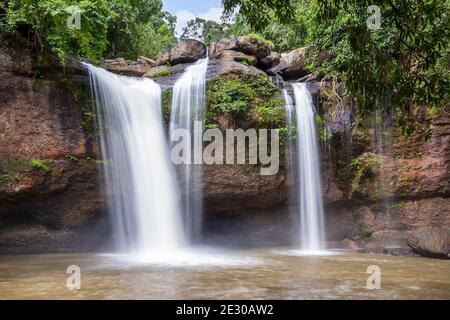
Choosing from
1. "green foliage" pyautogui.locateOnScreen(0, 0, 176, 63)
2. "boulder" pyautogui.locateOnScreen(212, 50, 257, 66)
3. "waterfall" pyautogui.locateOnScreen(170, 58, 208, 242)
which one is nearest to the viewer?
"green foliage" pyautogui.locateOnScreen(0, 0, 176, 63)

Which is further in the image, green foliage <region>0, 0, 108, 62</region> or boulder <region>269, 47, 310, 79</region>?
boulder <region>269, 47, 310, 79</region>

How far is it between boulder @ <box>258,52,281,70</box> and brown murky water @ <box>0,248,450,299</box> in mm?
9451

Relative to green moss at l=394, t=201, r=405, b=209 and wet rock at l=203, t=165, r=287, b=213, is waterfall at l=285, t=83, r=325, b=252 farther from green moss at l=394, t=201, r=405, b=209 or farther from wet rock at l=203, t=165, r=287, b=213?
green moss at l=394, t=201, r=405, b=209

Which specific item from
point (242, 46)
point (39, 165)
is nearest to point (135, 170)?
point (39, 165)

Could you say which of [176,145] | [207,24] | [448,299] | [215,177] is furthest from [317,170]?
[207,24]

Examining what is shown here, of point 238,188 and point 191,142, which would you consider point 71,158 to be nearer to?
point 191,142

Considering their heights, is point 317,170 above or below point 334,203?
above

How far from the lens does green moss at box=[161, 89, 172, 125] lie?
43.6 feet

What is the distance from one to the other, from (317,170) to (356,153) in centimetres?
139

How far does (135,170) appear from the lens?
1259cm

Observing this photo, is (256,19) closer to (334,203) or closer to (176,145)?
(176,145)

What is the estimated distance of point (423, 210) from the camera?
1355 centimetres

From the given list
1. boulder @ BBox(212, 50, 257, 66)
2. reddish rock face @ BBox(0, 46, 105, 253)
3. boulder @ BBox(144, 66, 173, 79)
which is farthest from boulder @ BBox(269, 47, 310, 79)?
reddish rock face @ BBox(0, 46, 105, 253)

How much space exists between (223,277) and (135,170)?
5722 mm
